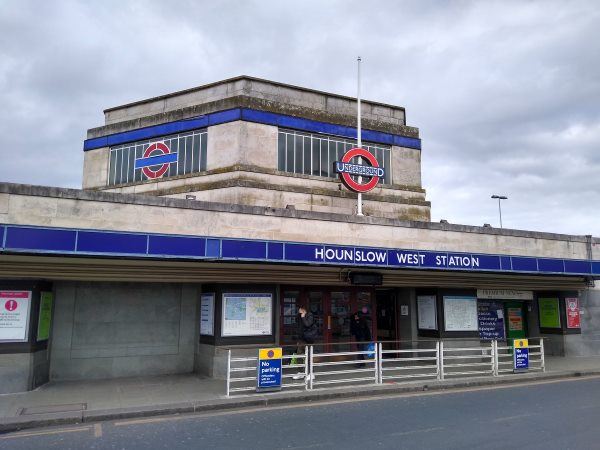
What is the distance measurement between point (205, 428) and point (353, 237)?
7.30 m

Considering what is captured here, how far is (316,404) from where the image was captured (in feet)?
33.8

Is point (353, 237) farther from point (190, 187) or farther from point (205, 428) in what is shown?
point (190, 187)

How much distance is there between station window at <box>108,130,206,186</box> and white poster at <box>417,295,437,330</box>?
10.5 meters

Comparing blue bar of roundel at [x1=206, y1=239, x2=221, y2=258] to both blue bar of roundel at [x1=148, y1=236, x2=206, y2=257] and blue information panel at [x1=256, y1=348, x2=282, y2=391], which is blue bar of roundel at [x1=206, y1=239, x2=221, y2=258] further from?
blue information panel at [x1=256, y1=348, x2=282, y2=391]

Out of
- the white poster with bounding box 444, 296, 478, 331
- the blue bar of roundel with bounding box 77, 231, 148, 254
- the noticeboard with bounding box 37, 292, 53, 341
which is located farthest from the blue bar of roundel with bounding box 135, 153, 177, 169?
the white poster with bounding box 444, 296, 478, 331

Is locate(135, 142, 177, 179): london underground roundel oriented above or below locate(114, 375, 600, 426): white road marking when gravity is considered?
above

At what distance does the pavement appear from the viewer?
29.3ft

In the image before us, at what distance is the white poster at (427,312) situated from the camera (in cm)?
1602

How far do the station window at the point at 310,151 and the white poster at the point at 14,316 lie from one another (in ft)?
38.6

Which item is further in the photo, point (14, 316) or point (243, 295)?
point (243, 295)

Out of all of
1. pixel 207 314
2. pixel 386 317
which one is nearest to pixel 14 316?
pixel 207 314

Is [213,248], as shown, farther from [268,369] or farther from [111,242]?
[268,369]

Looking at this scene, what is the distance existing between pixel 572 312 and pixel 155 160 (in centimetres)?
1819

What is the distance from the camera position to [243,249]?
460 inches
